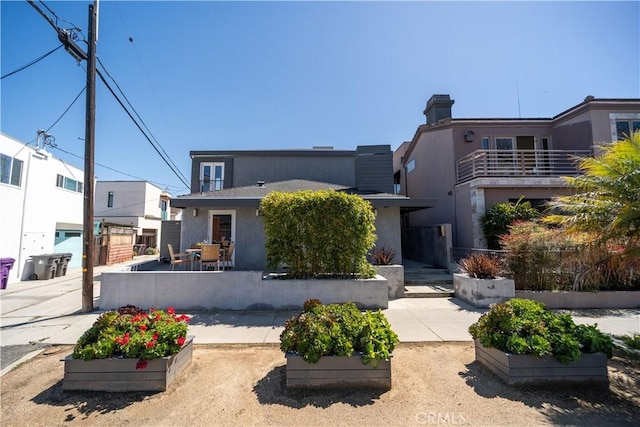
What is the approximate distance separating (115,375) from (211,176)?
38.9 ft

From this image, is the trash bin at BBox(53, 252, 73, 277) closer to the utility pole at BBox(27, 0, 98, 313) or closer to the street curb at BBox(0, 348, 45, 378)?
the utility pole at BBox(27, 0, 98, 313)

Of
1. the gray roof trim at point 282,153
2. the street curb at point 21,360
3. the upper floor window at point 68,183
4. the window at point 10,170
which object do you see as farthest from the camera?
the upper floor window at point 68,183

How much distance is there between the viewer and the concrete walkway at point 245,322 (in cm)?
521

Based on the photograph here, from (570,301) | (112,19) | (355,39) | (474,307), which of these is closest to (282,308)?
(474,307)

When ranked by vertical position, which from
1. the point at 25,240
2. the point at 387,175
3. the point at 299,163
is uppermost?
the point at 299,163

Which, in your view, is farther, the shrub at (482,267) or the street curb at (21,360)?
the shrub at (482,267)

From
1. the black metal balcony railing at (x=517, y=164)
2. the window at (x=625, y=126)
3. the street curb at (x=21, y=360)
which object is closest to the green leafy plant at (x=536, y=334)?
the street curb at (x=21, y=360)

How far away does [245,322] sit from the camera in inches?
240

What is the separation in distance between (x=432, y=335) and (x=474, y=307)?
2.70m

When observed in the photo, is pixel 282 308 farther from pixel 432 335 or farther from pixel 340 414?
pixel 340 414

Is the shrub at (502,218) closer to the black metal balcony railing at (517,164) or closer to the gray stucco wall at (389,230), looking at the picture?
the black metal balcony railing at (517,164)

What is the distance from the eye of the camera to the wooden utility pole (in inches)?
280

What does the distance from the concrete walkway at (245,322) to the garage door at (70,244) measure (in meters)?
9.56

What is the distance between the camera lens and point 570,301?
716 centimetres
